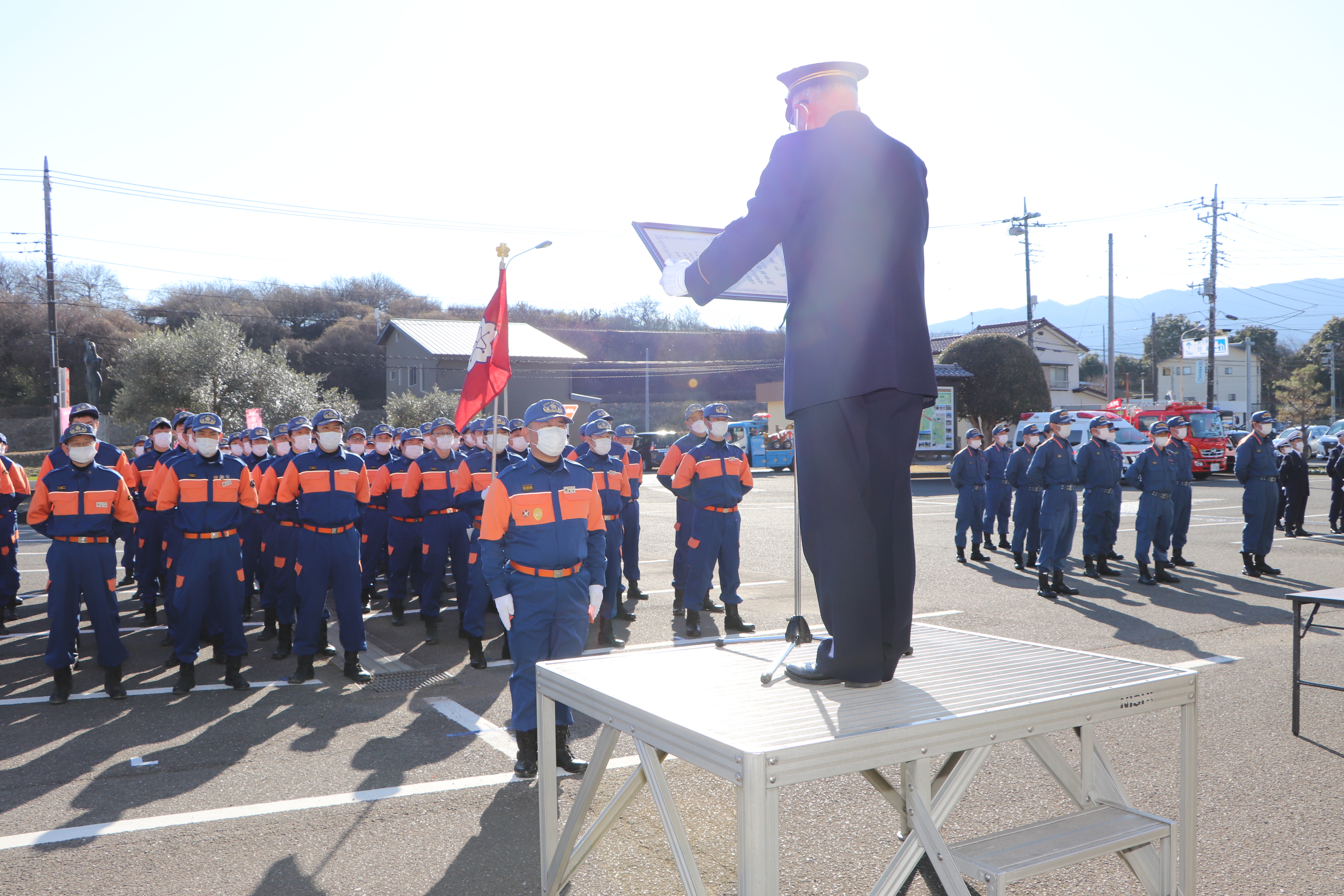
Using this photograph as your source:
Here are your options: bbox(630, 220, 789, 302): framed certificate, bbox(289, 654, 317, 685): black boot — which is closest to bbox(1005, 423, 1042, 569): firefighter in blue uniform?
bbox(289, 654, 317, 685): black boot

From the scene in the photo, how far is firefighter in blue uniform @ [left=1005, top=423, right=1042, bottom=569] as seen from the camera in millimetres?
13156

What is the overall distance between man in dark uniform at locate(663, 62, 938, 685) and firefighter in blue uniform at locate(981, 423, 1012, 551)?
1311 centimetres

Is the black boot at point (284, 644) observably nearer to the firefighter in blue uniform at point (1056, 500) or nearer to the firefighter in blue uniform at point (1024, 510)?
the firefighter in blue uniform at point (1056, 500)

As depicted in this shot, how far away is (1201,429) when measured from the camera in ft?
101

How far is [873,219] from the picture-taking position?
2.64m

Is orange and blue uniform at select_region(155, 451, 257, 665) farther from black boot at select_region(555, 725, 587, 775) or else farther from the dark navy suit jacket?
the dark navy suit jacket

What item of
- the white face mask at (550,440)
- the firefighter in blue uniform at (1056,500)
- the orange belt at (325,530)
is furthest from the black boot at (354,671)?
the firefighter in blue uniform at (1056,500)

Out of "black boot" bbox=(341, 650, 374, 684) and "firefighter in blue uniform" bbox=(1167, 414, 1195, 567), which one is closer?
"black boot" bbox=(341, 650, 374, 684)

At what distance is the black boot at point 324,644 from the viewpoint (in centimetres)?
756

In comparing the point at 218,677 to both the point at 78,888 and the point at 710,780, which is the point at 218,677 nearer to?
the point at 78,888

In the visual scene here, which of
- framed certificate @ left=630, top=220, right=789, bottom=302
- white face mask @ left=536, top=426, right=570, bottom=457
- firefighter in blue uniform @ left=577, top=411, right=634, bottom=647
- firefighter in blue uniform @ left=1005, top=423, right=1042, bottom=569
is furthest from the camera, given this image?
firefighter in blue uniform @ left=1005, top=423, right=1042, bottom=569

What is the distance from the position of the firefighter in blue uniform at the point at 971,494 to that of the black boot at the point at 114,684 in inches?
455

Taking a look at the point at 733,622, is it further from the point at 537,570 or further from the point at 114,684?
the point at 114,684

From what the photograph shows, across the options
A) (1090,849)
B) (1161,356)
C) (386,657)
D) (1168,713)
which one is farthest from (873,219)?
(1161,356)
